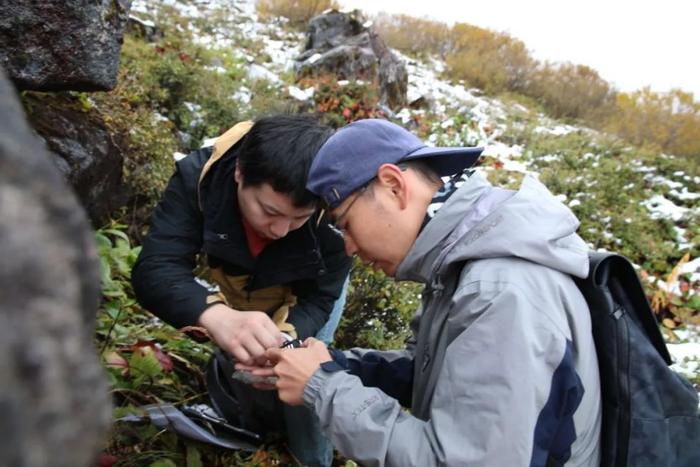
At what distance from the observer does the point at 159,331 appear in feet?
10.0

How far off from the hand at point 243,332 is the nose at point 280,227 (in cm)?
32

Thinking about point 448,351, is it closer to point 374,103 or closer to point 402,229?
point 402,229

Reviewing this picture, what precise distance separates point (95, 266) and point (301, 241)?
73.6 inches

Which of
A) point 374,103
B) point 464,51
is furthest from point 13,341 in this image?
point 464,51

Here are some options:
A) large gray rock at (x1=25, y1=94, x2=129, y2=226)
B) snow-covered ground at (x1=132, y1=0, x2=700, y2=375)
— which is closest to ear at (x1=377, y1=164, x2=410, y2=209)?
large gray rock at (x1=25, y1=94, x2=129, y2=226)

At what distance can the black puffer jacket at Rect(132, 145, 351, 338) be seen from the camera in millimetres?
2131

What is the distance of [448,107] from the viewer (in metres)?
10.9

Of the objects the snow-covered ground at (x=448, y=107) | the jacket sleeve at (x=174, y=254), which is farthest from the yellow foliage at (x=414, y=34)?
the jacket sleeve at (x=174, y=254)

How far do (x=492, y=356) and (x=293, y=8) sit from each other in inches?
600

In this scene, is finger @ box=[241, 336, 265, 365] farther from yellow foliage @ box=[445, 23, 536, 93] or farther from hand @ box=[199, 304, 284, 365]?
yellow foliage @ box=[445, 23, 536, 93]

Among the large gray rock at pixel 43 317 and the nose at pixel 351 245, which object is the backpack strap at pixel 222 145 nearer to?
the nose at pixel 351 245

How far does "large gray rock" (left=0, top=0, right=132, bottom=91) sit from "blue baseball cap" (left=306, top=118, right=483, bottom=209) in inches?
53.8

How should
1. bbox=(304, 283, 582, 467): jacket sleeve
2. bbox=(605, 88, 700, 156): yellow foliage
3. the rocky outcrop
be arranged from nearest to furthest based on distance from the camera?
bbox=(304, 283, 582, 467): jacket sleeve < the rocky outcrop < bbox=(605, 88, 700, 156): yellow foliage

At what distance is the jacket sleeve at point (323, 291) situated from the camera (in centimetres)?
233
